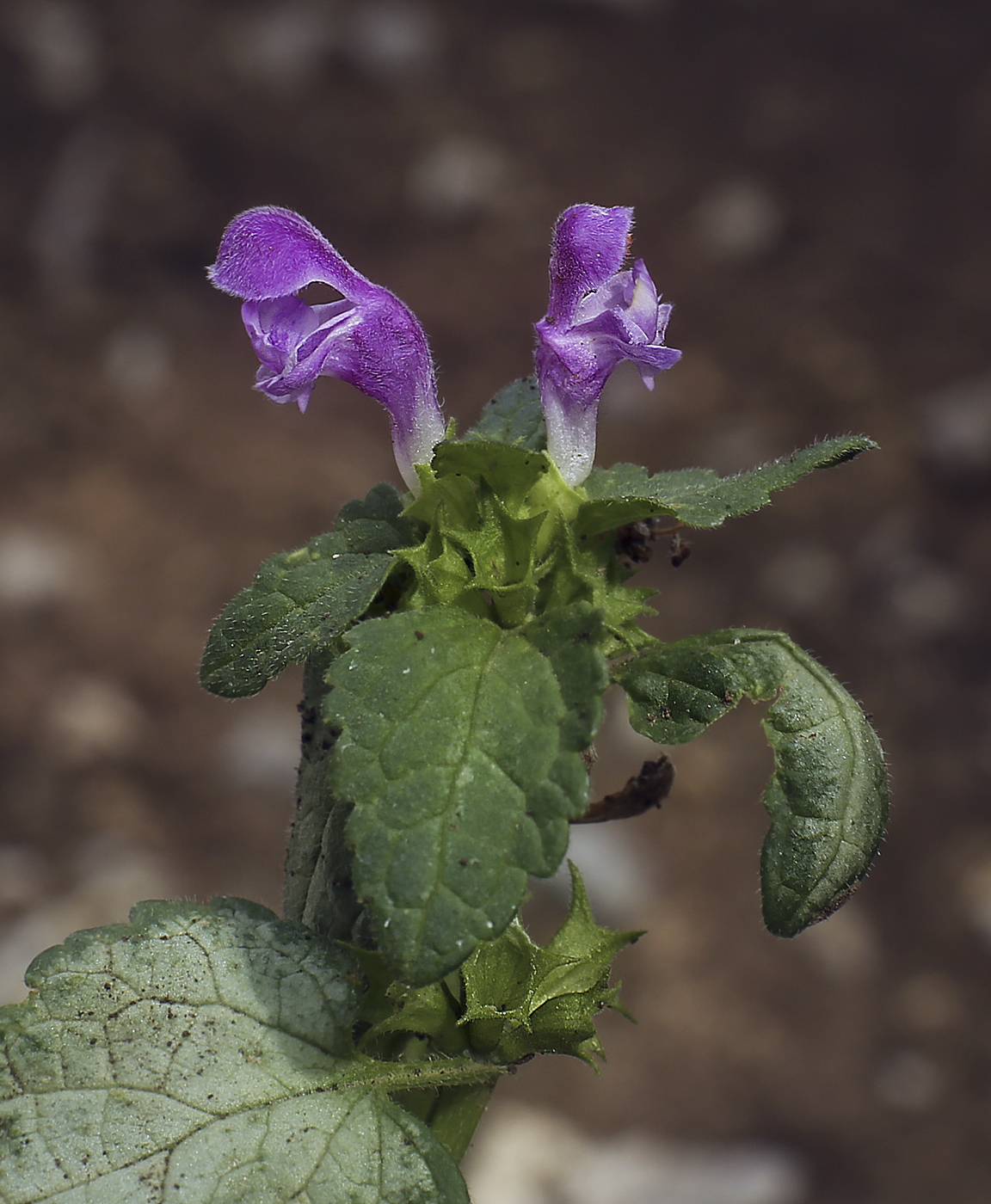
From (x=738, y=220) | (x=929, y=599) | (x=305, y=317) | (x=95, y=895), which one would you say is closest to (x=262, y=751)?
(x=95, y=895)

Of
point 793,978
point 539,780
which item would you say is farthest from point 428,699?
point 793,978

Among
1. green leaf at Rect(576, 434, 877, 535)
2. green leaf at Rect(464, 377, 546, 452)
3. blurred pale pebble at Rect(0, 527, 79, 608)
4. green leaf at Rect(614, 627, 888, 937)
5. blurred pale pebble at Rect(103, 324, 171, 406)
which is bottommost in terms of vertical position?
green leaf at Rect(614, 627, 888, 937)

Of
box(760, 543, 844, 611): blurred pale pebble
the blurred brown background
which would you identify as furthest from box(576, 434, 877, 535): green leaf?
box(760, 543, 844, 611): blurred pale pebble

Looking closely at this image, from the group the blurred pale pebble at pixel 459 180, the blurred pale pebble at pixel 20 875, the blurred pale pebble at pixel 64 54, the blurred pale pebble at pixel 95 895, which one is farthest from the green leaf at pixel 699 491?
the blurred pale pebble at pixel 64 54

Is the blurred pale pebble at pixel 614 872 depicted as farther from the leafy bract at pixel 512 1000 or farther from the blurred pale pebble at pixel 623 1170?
the leafy bract at pixel 512 1000

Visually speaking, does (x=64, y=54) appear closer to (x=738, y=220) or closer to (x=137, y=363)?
(x=137, y=363)

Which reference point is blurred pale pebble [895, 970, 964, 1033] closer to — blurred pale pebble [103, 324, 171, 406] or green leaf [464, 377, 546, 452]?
green leaf [464, 377, 546, 452]
